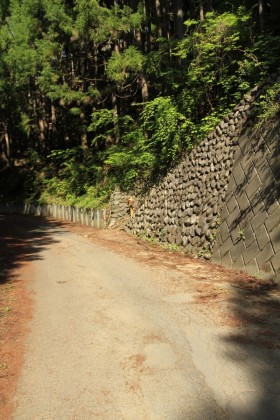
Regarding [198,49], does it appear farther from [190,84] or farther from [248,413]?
[248,413]

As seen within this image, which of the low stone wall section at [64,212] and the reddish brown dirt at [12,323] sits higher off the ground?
the low stone wall section at [64,212]

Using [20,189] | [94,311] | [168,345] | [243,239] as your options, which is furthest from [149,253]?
[20,189]

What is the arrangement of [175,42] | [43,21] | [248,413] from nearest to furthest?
[248,413], [175,42], [43,21]

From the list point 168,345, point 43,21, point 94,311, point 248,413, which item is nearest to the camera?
point 248,413

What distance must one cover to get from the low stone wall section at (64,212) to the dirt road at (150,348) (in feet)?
28.0

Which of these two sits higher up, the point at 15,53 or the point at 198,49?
the point at 15,53

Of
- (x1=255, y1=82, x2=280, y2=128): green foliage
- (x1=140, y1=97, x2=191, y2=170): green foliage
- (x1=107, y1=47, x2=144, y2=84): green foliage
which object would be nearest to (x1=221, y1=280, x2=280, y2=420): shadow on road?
(x1=255, y1=82, x2=280, y2=128): green foliage

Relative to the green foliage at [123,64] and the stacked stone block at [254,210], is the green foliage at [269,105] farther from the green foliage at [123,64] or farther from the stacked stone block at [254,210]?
the green foliage at [123,64]

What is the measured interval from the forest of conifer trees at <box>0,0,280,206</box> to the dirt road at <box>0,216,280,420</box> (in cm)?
640

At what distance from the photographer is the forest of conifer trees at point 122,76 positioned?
13.2 m

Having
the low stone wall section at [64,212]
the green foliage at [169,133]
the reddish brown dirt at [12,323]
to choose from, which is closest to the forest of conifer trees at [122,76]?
the green foliage at [169,133]

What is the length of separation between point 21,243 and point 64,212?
7.90m

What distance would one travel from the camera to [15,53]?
2228 centimetres

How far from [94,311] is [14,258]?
5.99m
